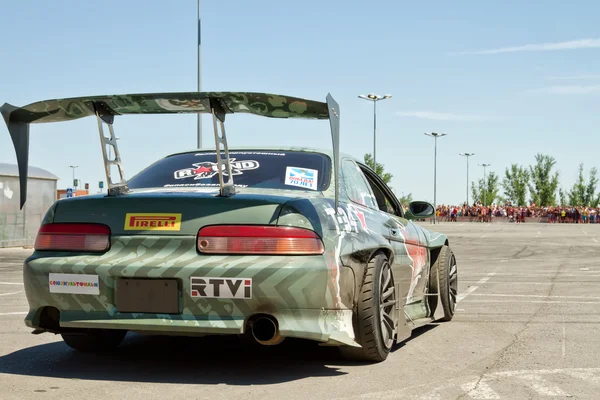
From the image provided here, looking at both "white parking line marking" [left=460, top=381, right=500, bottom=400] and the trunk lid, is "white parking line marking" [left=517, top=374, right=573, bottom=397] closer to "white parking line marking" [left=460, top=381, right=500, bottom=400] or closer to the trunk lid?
"white parking line marking" [left=460, top=381, right=500, bottom=400]

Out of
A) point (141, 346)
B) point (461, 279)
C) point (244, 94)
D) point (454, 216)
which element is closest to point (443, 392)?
point (244, 94)

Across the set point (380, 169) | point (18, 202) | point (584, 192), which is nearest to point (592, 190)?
point (584, 192)

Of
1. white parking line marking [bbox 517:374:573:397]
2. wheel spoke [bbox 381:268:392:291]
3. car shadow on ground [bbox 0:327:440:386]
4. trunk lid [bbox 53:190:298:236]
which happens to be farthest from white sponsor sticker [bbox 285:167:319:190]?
white parking line marking [bbox 517:374:573:397]

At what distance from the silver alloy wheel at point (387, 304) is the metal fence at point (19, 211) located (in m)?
20.7

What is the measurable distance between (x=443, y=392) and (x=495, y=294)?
6075 millimetres

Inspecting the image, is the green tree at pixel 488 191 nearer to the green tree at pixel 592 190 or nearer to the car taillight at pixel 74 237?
the green tree at pixel 592 190

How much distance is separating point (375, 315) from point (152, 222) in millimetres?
1416

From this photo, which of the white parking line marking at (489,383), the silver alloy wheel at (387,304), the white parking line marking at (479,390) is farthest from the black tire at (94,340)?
the white parking line marking at (479,390)

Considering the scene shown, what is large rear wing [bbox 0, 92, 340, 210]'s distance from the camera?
4.62m

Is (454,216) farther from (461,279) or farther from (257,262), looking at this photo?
(257,262)

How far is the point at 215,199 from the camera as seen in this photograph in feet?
15.4

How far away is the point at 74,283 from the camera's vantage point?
469 centimetres

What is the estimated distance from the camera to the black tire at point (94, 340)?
5.51 m

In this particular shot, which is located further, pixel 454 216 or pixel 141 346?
pixel 454 216
